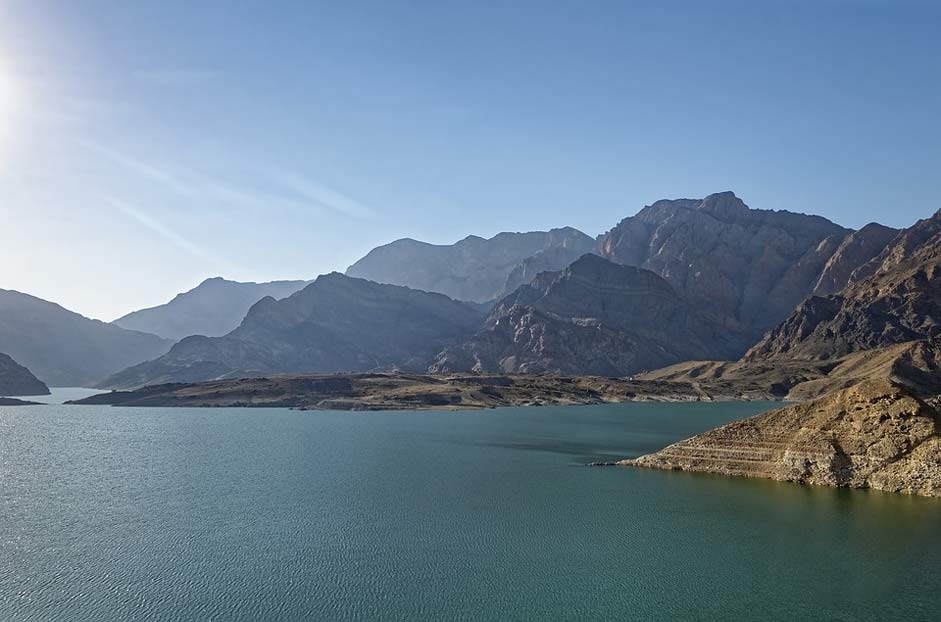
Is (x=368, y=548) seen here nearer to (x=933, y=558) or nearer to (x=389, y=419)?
(x=933, y=558)

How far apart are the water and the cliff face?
105 inches

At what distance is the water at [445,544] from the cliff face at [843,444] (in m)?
2.68

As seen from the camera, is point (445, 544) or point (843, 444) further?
point (843, 444)

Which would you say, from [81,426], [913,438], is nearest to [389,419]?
[81,426]

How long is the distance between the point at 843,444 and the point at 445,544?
46.5m

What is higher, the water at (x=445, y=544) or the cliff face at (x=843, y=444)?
the cliff face at (x=843, y=444)

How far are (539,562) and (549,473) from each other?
135 ft

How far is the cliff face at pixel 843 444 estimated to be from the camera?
68.4 metres

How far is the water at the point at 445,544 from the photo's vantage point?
136 feet

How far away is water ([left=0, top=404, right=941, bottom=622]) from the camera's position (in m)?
41.5

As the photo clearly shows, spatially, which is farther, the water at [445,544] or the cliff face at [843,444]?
the cliff face at [843,444]

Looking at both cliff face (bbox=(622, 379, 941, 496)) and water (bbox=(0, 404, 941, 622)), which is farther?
cliff face (bbox=(622, 379, 941, 496))

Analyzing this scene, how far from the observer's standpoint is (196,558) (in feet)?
166

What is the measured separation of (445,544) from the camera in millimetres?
54562
